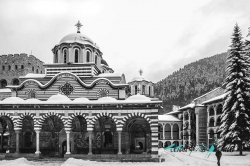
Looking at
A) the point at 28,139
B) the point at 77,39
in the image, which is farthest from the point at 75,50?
the point at 28,139

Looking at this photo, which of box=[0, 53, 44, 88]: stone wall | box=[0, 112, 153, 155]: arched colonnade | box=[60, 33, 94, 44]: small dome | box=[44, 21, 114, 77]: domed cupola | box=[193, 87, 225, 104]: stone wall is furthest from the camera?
box=[0, 53, 44, 88]: stone wall

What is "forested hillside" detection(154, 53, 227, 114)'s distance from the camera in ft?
332

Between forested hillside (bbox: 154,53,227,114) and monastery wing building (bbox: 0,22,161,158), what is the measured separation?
6705cm

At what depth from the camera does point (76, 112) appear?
24219mm

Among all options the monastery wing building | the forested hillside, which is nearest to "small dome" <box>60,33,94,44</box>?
the monastery wing building

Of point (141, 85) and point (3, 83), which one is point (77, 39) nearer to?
point (141, 85)

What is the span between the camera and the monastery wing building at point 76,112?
23.9 meters

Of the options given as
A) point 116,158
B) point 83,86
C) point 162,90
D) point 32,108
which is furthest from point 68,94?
point 162,90

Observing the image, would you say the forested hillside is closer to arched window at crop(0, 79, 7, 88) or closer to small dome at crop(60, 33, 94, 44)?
arched window at crop(0, 79, 7, 88)

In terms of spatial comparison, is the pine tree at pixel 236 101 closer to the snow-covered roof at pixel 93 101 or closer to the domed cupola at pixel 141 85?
the snow-covered roof at pixel 93 101

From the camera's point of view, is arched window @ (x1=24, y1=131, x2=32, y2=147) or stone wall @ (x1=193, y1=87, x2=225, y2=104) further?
stone wall @ (x1=193, y1=87, x2=225, y2=104)

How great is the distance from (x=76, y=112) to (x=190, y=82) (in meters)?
90.5

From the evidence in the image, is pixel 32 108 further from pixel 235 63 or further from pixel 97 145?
pixel 235 63

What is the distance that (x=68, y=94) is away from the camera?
92.3 ft
